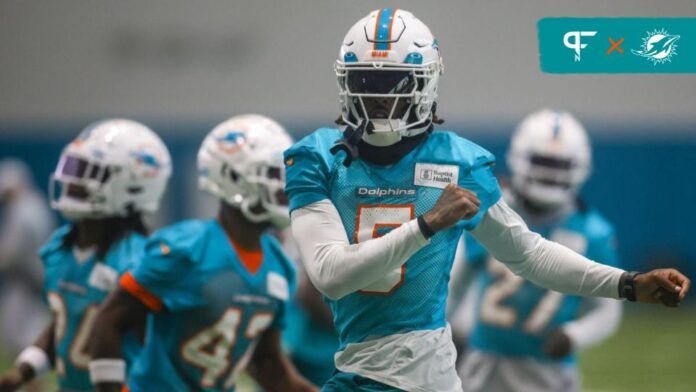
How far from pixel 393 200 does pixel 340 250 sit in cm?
24

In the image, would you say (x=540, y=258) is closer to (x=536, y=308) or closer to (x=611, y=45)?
(x=611, y=45)

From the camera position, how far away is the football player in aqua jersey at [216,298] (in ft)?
12.4

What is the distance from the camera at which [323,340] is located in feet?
17.8

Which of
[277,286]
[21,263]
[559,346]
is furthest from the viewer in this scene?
[21,263]

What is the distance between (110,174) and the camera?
4.62m

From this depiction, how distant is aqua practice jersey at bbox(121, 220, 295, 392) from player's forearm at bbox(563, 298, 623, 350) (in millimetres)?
1848

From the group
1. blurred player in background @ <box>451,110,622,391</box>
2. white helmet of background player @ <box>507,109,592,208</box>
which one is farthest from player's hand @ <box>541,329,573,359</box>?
white helmet of background player @ <box>507,109,592,208</box>

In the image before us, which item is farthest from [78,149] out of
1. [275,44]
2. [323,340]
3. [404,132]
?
[275,44]

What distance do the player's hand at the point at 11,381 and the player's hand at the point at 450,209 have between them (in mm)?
2191

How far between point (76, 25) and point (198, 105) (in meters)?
1.38

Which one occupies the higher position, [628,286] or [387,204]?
[387,204]

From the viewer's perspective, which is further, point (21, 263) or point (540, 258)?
point (21, 263)

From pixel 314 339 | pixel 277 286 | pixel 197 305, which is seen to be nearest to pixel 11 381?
pixel 197 305

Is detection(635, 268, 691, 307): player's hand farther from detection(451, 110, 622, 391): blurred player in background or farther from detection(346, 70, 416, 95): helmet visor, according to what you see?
detection(451, 110, 622, 391): blurred player in background
